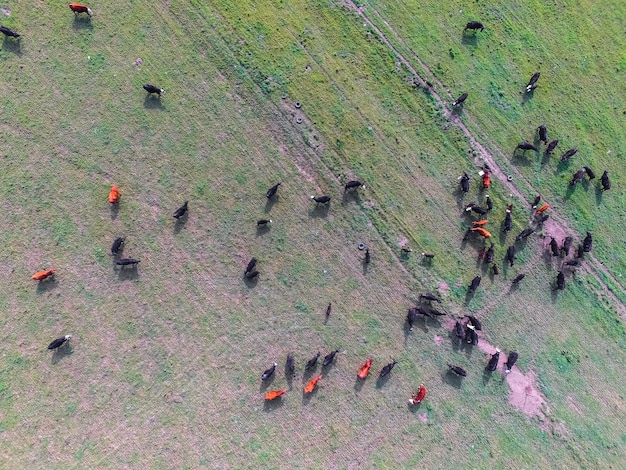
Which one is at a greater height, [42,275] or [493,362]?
[493,362]

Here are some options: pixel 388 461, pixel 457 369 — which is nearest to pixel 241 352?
pixel 388 461

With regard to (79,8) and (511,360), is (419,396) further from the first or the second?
(79,8)

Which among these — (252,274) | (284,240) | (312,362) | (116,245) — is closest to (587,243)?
(312,362)

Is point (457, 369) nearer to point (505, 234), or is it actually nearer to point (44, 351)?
point (505, 234)

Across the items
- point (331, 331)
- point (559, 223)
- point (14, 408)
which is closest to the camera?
point (14, 408)

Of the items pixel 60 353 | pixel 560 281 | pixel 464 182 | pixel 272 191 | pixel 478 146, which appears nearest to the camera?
pixel 60 353

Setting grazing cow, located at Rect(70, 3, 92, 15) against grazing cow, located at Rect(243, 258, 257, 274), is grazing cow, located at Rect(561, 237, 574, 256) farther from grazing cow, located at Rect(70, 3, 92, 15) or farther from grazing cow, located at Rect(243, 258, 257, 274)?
grazing cow, located at Rect(70, 3, 92, 15)

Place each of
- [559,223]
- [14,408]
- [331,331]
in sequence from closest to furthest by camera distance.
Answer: [14,408]
[331,331]
[559,223]
